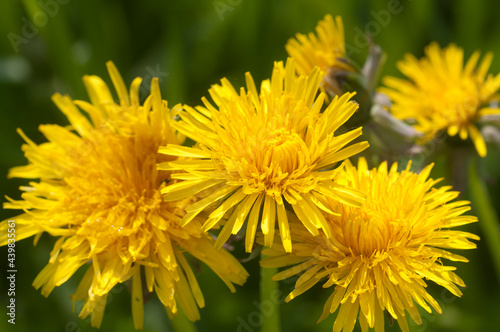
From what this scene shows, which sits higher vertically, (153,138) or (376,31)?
(376,31)

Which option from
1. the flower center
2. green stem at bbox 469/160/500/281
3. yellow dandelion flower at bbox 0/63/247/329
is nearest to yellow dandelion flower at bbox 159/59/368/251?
the flower center

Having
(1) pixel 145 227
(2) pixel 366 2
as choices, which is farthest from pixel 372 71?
(2) pixel 366 2

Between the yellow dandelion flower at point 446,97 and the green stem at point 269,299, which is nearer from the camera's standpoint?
the green stem at point 269,299

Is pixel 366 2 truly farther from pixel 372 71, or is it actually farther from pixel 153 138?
pixel 153 138

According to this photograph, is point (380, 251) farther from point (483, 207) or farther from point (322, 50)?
point (483, 207)

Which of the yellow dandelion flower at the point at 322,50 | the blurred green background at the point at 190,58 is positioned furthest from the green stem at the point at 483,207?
the yellow dandelion flower at the point at 322,50

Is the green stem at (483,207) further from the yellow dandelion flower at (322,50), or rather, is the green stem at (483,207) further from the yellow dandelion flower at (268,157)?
the yellow dandelion flower at (268,157)

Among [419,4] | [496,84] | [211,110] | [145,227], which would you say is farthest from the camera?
[419,4]

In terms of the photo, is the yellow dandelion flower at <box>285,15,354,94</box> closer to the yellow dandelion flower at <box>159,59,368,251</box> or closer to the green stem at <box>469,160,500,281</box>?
the yellow dandelion flower at <box>159,59,368,251</box>
